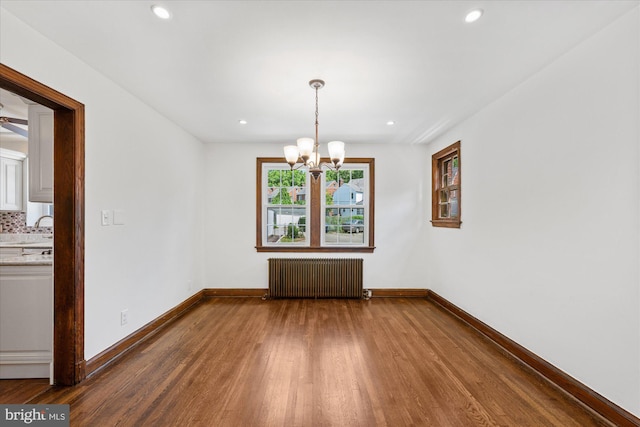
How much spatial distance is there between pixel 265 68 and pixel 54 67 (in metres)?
1.51

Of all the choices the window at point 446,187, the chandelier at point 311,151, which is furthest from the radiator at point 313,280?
the chandelier at point 311,151

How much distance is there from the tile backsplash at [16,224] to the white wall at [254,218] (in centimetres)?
269

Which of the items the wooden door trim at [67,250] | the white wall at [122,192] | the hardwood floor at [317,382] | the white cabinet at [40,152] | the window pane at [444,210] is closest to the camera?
the hardwood floor at [317,382]

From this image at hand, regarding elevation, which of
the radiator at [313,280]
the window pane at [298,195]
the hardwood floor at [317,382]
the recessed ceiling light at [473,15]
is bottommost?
the hardwood floor at [317,382]

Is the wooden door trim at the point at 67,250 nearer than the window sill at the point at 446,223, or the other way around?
the wooden door trim at the point at 67,250

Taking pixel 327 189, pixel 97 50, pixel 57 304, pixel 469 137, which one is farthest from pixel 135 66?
pixel 469 137

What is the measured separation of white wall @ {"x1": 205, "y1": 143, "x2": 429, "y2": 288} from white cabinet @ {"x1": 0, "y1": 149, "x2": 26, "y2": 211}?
2.90 metres

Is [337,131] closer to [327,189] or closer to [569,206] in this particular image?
[327,189]

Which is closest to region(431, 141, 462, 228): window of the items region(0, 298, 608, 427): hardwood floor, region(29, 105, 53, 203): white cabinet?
region(0, 298, 608, 427): hardwood floor

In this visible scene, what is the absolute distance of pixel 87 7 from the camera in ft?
5.62

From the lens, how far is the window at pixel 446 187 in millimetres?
3941

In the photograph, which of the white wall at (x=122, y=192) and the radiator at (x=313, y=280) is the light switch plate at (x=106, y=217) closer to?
the white wall at (x=122, y=192)

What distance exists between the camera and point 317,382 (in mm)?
2289

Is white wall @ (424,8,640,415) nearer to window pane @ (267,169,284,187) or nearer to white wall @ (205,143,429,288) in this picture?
white wall @ (205,143,429,288)
